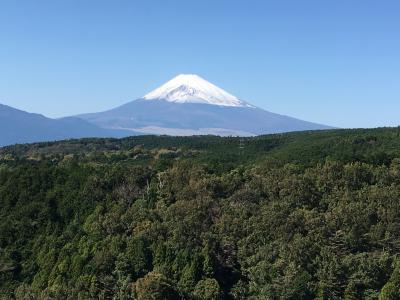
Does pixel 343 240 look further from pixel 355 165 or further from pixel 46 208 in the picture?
pixel 46 208

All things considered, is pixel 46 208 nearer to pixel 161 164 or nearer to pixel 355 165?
pixel 161 164

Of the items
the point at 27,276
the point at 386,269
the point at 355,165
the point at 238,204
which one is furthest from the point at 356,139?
the point at 27,276

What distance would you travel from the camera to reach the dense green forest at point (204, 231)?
33.2 meters

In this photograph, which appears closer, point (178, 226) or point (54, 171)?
point (178, 226)

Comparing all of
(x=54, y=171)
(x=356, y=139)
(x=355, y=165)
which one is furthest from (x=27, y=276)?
(x=356, y=139)

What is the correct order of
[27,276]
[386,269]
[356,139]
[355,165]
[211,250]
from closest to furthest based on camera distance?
[386,269]
[211,250]
[27,276]
[355,165]
[356,139]

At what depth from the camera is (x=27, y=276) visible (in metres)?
39.6

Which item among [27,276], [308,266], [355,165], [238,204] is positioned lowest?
[27,276]

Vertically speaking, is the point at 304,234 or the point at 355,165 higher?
the point at 355,165

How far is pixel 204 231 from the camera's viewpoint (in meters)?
38.4

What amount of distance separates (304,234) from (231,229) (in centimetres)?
458

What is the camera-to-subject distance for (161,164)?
52.1 m

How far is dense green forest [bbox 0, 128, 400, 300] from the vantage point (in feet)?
109

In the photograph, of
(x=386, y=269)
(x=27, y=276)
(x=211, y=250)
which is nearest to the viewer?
(x=386, y=269)
